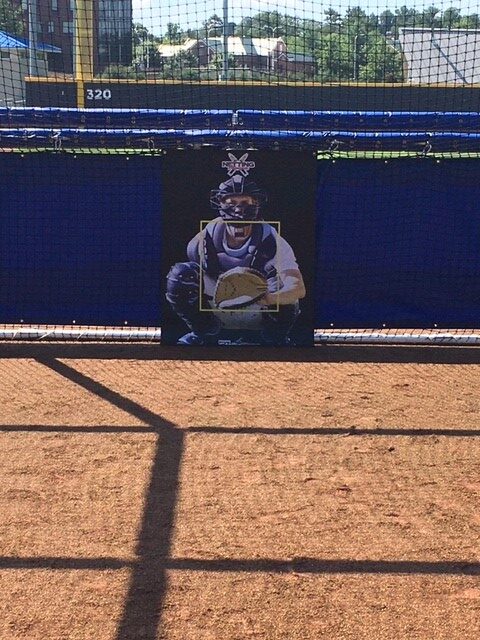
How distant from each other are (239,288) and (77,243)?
1.61m

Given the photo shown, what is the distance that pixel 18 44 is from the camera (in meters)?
13.5

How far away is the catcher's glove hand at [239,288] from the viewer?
26.8ft

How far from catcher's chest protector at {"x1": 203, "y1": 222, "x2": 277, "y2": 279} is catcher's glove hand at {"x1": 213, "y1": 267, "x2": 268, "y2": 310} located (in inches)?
2.2

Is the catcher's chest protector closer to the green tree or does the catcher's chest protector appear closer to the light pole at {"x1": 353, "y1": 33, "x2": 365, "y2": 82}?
the light pole at {"x1": 353, "y1": 33, "x2": 365, "y2": 82}

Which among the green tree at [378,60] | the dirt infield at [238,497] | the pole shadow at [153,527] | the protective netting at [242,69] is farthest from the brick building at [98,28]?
the pole shadow at [153,527]

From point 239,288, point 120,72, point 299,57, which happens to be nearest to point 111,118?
point 239,288

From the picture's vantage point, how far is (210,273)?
8180 mm

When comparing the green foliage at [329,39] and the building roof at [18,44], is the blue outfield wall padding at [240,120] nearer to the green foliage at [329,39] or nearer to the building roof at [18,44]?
the green foliage at [329,39]

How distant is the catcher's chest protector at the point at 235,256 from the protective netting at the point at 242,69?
80 centimetres

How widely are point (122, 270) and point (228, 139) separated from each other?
156 cm

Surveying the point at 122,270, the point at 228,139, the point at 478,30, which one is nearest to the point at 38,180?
the point at 122,270

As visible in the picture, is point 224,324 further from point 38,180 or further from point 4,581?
point 4,581

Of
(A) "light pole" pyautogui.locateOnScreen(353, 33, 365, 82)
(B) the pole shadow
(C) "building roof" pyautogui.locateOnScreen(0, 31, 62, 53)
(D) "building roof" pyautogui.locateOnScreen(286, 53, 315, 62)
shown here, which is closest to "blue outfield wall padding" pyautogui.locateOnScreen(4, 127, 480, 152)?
(A) "light pole" pyautogui.locateOnScreen(353, 33, 365, 82)

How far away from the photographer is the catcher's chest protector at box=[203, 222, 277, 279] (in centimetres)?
816
